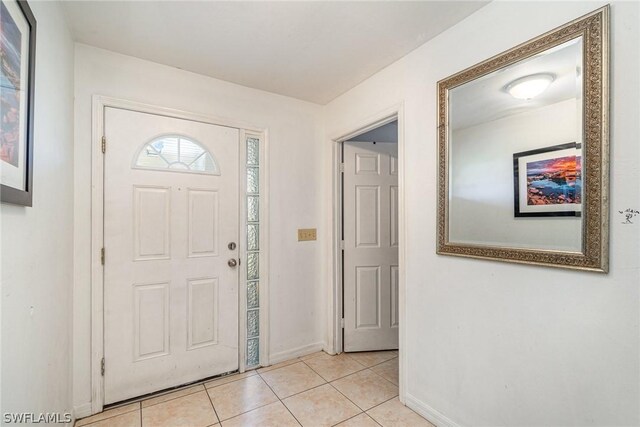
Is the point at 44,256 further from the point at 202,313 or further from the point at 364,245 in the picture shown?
the point at 364,245

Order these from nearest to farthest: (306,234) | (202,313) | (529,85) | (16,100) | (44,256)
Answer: (16,100), (44,256), (529,85), (202,313), (306,234)

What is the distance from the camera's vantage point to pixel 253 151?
2.46 meters

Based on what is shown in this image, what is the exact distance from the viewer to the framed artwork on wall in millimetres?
843

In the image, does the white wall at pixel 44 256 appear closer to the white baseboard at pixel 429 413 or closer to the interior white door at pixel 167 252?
the interior white door at pixel 167 252

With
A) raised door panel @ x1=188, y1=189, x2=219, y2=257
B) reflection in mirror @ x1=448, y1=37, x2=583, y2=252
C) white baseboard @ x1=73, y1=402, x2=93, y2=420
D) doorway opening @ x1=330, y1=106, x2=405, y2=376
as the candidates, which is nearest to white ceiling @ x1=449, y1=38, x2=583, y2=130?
reflection in mirror @ x1=448, y1=37, x2=583, y2=252

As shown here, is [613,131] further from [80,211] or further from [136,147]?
[80,211]

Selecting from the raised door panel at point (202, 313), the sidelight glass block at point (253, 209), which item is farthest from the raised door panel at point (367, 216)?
the raised door panel at point (202, 313)

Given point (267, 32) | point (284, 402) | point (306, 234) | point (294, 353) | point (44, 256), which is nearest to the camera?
point (44, 256)

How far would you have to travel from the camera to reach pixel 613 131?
3.56 ft

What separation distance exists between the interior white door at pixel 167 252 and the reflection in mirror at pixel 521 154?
5.49ft

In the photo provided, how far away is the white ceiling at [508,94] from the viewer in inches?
47.2

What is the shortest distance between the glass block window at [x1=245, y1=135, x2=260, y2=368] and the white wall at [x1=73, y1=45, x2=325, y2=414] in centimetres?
12

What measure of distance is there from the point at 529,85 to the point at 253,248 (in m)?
2.11

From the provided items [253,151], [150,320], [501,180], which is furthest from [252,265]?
[501,180]
